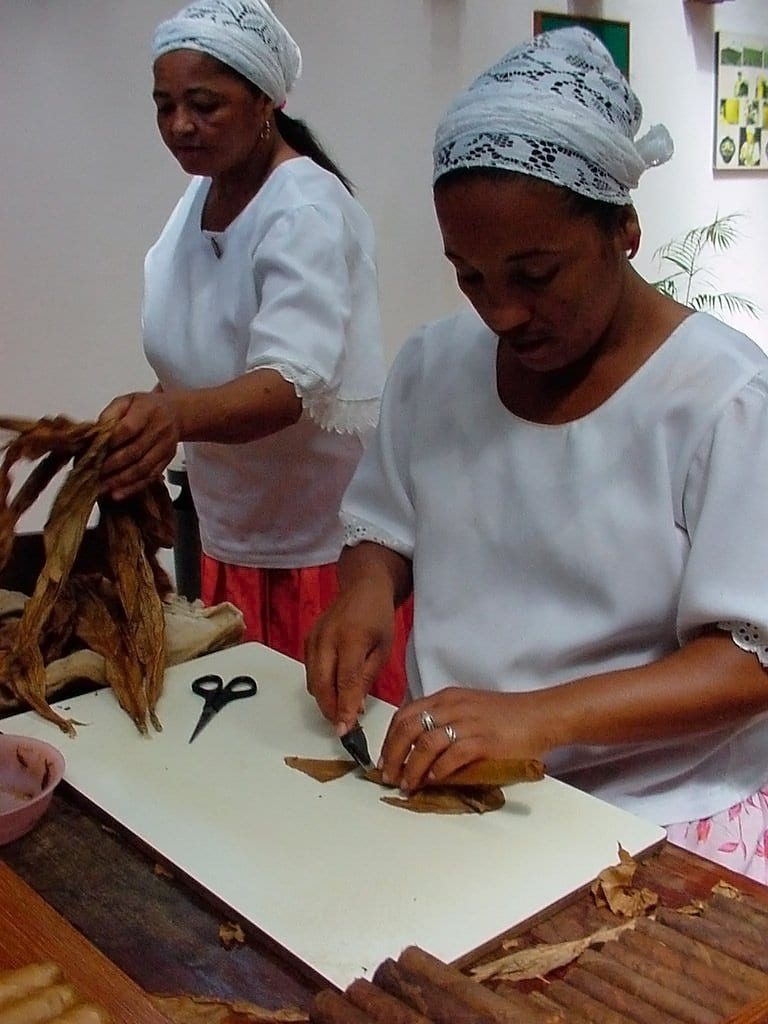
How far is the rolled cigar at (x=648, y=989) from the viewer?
725 millimetres

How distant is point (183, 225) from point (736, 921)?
58.6 inches

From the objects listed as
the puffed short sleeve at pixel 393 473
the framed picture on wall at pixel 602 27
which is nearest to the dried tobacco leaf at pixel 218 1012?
the puffed short sleeve at pixel 393 473

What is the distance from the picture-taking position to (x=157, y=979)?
0.82 metres

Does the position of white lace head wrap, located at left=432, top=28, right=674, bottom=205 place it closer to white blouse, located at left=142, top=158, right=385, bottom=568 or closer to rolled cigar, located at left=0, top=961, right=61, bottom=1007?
white blouse, located at left=142, top=158, right=385, bottom=568

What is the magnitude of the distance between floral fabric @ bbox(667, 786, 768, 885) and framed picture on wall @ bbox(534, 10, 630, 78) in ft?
9.72

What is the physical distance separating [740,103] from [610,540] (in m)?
3.78

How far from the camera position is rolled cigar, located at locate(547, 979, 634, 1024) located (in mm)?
731

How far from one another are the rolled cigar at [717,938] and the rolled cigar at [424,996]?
8.1 inches

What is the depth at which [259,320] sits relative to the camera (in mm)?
1633

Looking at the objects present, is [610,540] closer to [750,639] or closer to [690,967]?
[750,639]

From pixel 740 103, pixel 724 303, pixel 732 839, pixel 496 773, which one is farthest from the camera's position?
pixel 724 303

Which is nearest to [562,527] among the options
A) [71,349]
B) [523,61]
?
[523,61]

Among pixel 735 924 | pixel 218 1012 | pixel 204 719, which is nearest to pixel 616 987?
pixel 735 924

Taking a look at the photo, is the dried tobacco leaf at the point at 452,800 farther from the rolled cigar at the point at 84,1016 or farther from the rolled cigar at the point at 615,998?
the rolled cigar at the point at 84,1016
